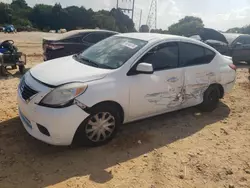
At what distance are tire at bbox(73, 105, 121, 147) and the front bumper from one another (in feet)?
0.36

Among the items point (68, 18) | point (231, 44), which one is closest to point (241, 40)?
point (231, 44)

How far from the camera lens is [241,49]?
1252 centimetres

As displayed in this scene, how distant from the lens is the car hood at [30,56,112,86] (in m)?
3.76

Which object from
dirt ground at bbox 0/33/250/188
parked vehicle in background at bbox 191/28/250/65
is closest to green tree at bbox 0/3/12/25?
parked vehicle in background at bbox 191/28/250/65

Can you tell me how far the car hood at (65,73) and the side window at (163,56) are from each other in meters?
0.84

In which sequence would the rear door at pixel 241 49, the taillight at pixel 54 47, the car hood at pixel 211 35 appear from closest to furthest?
the taillight at pixel 54 47, the rear door at pixel 241 49, the car hood at pixel 211 35

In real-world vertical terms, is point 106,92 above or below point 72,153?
above

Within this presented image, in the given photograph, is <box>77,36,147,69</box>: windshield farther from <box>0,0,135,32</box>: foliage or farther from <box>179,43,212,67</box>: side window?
<box>0,0,135,32</box>: foliage

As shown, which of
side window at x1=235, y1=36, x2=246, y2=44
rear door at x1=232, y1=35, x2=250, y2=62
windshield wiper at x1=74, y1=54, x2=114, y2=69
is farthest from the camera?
side window at x1=235, y1=36, x2=246, y2=44

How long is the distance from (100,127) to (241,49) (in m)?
10.6

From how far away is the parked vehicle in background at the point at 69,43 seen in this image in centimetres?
870

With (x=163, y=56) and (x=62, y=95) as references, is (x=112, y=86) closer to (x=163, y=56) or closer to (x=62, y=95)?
(x=62, y=95)

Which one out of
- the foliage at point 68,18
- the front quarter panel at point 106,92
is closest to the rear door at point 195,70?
the front quarter panel at point 106,92

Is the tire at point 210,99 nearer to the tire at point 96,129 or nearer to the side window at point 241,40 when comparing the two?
the tire at point 96,129
